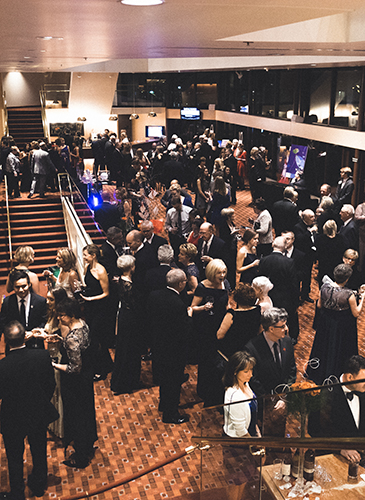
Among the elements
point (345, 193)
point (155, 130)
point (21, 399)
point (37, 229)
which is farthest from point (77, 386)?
point (155, 130)

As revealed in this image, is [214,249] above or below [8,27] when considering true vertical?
below

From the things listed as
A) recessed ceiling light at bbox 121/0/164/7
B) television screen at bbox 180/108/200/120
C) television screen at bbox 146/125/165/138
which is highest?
recessed ceiling light at bbox 121/0/164/7

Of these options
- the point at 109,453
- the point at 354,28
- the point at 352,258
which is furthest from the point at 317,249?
the point at 109,453

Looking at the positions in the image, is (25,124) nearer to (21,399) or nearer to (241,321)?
(241,321)

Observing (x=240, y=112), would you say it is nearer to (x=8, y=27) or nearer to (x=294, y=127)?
(x=294, y=127)

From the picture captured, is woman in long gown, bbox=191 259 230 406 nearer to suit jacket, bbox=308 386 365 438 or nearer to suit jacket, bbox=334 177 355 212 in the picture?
suit jacket, bbox=308 386 365 438

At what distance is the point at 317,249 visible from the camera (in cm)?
709

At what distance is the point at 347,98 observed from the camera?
11594 millimetres

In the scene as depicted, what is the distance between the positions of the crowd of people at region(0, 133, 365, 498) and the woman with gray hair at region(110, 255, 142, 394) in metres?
0.01

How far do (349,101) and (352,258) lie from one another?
6618mm

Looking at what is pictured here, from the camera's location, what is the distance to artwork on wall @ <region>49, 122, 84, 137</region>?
19.6m

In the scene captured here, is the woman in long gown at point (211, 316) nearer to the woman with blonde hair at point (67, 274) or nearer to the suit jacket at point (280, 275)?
the suit jacket at point (280, 275)

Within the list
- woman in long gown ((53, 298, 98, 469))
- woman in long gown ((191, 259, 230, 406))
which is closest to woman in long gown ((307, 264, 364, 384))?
woman in long gown ((191, 259, 230, 406))

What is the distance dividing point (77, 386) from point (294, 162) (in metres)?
10.5
